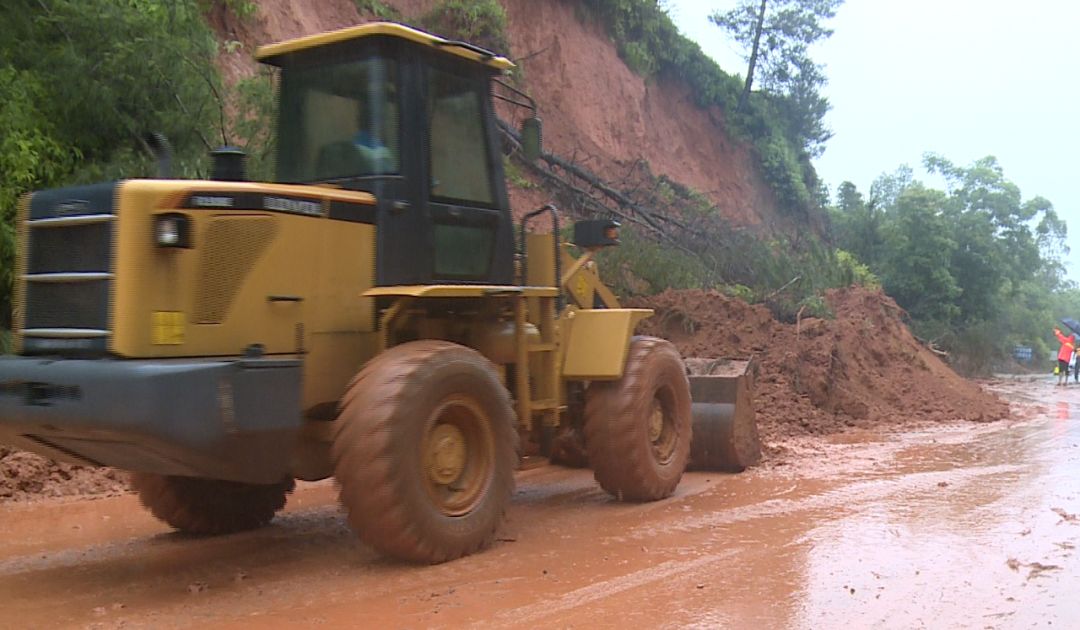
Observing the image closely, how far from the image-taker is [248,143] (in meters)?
12.2

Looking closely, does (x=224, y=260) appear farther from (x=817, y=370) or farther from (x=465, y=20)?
(x=465, y=20)

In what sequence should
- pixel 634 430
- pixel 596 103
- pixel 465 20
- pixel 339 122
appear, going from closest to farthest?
pixel 339 122 → pixel 634 430 → pixel 465 20 → pixel 596 103

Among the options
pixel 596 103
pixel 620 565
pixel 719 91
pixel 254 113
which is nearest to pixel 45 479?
pixel 620 565

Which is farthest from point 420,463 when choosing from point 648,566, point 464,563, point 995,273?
point 995,273

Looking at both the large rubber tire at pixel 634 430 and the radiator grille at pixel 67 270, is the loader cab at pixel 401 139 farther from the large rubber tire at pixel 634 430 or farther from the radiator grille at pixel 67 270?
the large rubber tire at pixel 634 430

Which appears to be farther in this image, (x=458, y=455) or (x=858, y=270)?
(x=858, y=270)

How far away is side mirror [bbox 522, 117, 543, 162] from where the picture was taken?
23.3ft

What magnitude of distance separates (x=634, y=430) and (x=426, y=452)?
7.34ft

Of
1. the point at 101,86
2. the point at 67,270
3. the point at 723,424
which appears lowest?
the point at 723,424

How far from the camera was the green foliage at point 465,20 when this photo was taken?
21000 mm

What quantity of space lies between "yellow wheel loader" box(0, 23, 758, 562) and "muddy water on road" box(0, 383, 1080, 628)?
1.36 ft

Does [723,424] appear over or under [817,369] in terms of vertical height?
under

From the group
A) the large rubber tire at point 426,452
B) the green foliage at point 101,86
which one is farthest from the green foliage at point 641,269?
the large rubber tire at point 426,452

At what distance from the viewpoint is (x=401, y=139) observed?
6.11 m
